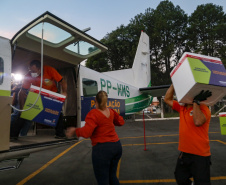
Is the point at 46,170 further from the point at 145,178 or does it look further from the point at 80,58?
the point at 80,58

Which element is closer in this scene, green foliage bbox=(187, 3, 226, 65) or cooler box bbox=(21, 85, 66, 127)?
cooler box bbox=(21, 85, 66, 127)

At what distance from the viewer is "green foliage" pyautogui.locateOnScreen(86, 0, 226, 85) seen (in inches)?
942

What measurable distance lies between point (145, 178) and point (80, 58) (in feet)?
9.45

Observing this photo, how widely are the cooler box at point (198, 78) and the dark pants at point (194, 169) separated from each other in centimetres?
67

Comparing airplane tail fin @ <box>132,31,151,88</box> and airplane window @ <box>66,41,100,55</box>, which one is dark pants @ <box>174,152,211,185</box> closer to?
airplane window @ <box>66,41,100,55</box>

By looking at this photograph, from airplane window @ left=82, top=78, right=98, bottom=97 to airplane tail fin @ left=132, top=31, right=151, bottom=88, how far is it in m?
3.92

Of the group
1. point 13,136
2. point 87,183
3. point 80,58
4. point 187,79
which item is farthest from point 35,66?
point 187,79

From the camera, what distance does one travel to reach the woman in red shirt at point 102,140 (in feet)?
7.34

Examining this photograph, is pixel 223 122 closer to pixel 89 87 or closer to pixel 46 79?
pixel 89 87

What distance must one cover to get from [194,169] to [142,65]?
7.82 metres

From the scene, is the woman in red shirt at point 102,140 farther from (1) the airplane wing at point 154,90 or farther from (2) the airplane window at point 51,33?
(1) the airplane wing at point 154,90

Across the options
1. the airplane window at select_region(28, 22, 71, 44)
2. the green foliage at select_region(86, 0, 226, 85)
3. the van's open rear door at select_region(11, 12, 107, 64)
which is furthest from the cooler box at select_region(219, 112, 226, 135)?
the green foliage at select_region(86, 0, 226, 85)

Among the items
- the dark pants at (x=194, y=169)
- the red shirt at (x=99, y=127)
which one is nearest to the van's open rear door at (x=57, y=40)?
the red shirt at (x=99, y=127)

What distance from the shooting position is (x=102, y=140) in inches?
91.4
